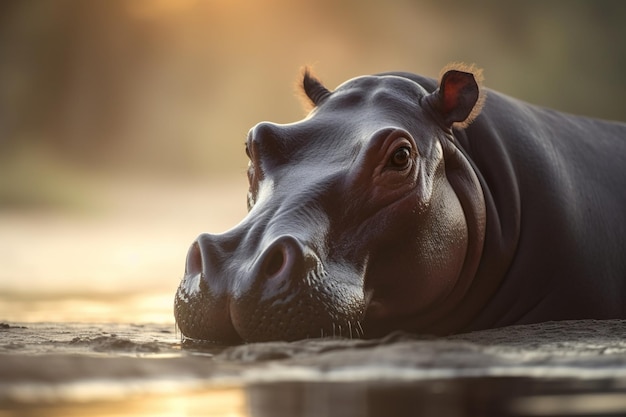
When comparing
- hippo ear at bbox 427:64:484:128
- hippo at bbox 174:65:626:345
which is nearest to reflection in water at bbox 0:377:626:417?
hippo at bbox 174:65:626:345

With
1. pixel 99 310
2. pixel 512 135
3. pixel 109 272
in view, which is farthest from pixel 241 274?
pixel 109 272

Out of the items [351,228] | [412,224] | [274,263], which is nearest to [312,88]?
[412,224]

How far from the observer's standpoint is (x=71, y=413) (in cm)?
219

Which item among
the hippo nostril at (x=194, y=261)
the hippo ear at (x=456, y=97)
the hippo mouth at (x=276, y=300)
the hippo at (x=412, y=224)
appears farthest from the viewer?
the hippo ear at (x=456, y=97)

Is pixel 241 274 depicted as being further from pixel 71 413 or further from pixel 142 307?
pixel 142 307

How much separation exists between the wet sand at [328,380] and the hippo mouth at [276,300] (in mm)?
165

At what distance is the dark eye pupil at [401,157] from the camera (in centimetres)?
450

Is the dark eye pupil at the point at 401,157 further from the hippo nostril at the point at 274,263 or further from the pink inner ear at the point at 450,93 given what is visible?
the hippo nostril at the point at 274,263

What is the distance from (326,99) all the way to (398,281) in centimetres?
127

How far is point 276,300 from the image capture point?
12.4 ft

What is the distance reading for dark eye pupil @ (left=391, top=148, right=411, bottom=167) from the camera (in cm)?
450

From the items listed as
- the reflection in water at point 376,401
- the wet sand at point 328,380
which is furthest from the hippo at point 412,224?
the reflection in water at point 376,401

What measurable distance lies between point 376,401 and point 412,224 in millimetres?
2273

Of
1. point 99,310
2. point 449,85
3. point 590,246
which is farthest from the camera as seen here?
point 99,310
